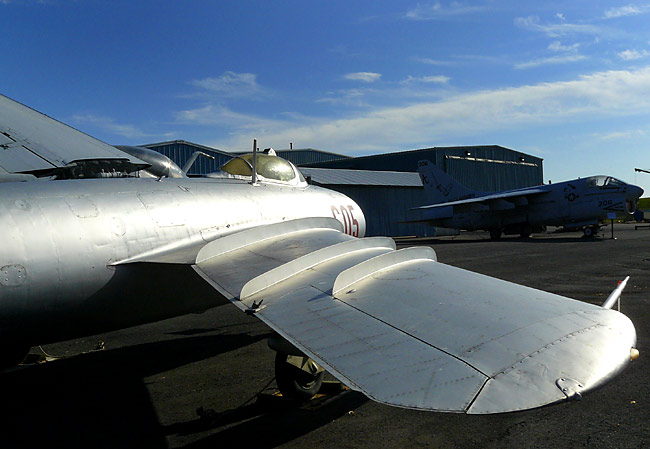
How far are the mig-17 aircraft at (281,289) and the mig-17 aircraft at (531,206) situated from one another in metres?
26.7

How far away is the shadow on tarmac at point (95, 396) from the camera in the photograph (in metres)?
4.40

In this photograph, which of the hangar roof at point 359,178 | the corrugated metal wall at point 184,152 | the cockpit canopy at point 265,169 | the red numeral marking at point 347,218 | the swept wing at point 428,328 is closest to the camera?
the swept wing at point 428,328

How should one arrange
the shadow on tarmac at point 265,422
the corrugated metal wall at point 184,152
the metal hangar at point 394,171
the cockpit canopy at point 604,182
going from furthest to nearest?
the metal hangar at point 394,171
the corrugated metal wall at point 184,152
the cockpit canopy at point 604,182
the shadow on tarmac at point 265,422

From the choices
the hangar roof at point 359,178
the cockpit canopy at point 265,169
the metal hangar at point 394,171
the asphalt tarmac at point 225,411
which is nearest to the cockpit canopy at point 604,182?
the metal hangar at point 394,171

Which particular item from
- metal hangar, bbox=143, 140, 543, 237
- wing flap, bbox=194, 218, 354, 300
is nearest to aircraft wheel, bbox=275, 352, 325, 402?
wing flap, bbox=194, 218, 354, 300

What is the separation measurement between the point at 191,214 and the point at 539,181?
55.5 metres

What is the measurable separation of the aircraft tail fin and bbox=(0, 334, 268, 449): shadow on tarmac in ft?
98.2

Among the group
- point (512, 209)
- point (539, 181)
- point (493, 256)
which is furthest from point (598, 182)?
point (539, 181)

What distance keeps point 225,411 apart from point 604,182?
2931 cm

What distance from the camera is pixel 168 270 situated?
473 cm

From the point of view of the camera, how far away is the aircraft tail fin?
3561 centimetres

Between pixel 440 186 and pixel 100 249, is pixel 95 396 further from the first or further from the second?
pixel 440 186

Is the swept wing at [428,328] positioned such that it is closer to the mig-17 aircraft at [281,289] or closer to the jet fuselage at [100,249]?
the mig-17 aircraft at [281,289]

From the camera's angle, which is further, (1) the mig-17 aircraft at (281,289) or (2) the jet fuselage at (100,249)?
(2) the jet fuselage at (100,249)
